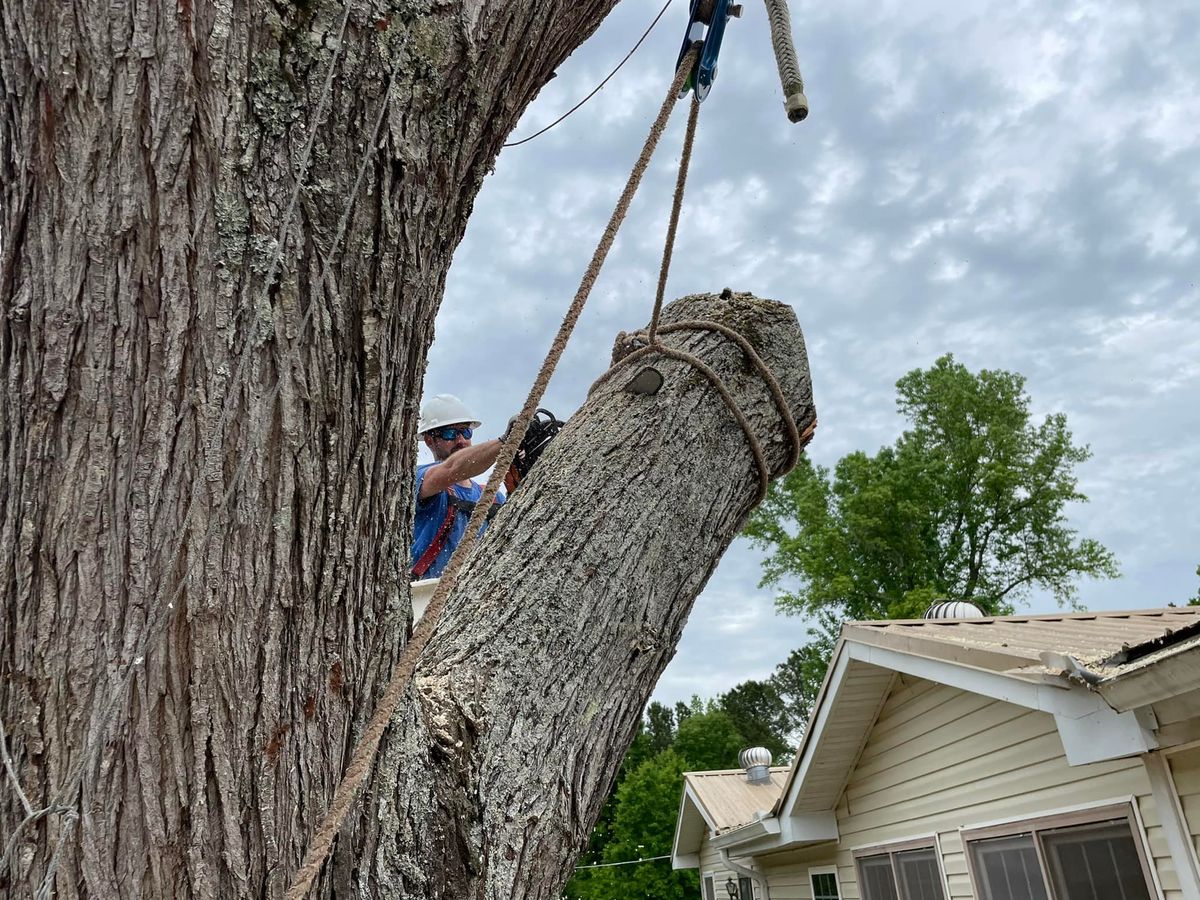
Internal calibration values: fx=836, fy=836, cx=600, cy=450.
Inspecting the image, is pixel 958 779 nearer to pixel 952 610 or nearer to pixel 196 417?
pixel 952 610

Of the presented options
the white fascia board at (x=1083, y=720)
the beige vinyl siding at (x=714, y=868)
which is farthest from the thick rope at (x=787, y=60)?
the beige vinyl siding at (x=714, y=868)

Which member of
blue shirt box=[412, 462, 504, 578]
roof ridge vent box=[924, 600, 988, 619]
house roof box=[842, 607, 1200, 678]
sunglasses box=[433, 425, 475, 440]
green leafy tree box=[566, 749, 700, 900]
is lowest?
green leafy tree box=[566, 749, 700, 900]

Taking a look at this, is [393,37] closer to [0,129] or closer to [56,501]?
[0,129]

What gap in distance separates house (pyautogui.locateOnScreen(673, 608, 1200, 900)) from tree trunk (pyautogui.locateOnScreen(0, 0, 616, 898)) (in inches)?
114

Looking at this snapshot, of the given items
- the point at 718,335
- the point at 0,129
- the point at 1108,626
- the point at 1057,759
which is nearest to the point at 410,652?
the point at 0,129

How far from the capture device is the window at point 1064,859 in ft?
12.2

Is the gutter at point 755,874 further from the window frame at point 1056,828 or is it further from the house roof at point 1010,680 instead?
the window frame at point 1056,828

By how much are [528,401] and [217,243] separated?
1.80 feet

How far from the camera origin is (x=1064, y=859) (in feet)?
13.5

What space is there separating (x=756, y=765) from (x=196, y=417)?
11076 mm

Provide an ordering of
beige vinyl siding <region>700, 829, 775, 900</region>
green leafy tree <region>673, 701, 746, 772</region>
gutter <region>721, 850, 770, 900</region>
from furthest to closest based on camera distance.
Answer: green leafy tree <region>673, 701, 746, 772</region>, beige vinyl siding <region>700, 829, 775, 900</region>, gutter <region>721, 850, 770, 900</region>

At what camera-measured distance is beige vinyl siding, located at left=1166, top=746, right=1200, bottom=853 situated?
335cm

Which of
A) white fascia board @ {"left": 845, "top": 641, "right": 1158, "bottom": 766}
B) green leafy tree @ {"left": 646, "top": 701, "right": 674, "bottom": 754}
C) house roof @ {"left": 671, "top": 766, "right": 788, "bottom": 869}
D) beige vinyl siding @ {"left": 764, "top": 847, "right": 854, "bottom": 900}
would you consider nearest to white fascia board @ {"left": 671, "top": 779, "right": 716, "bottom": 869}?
house roof @ {"left": 671, "top": 766, "right": 788, "bottom": 869}

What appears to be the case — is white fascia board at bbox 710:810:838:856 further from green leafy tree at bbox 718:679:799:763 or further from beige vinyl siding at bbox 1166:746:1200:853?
green leafy tree at bbox 718:679:799:763
